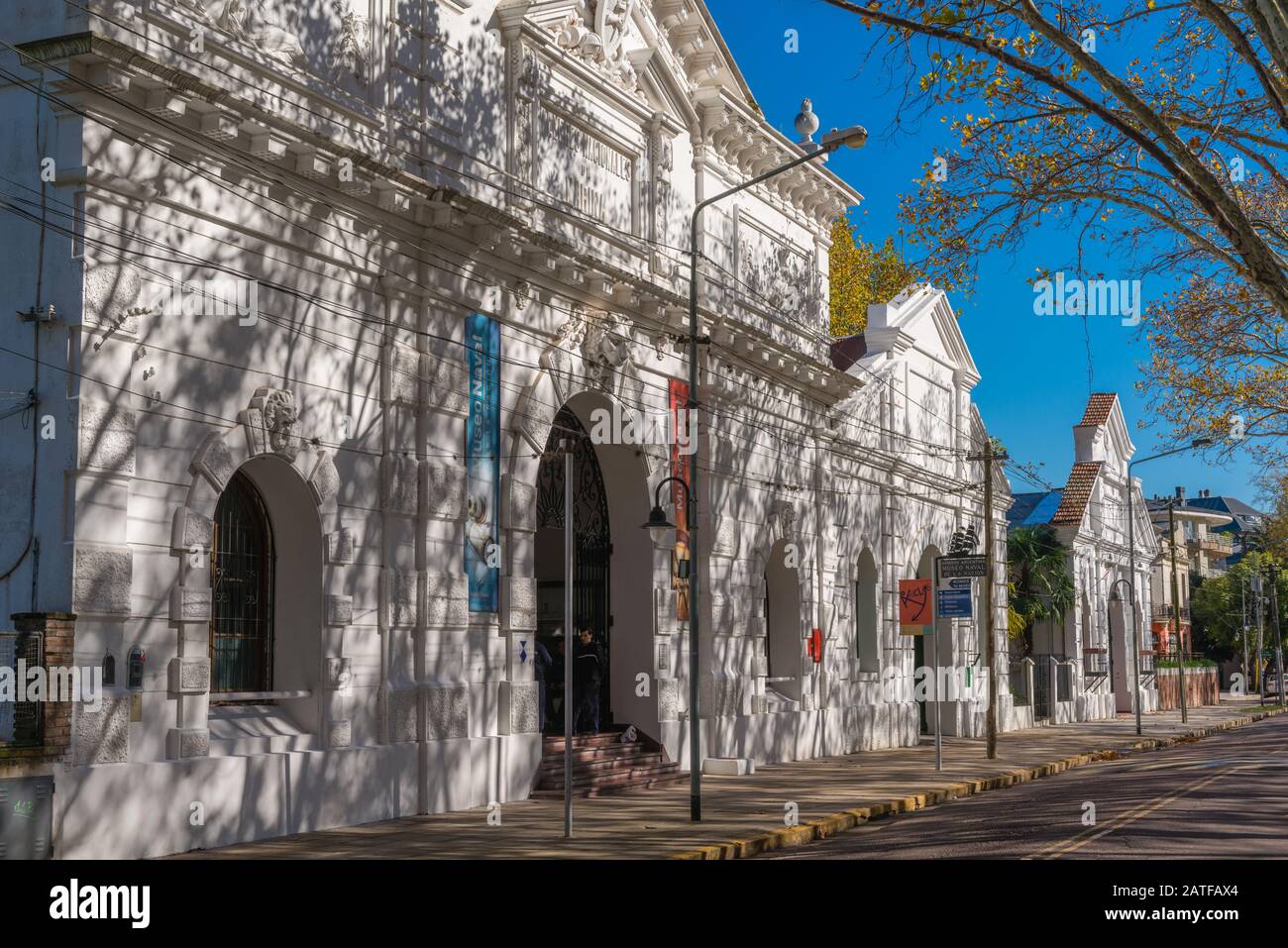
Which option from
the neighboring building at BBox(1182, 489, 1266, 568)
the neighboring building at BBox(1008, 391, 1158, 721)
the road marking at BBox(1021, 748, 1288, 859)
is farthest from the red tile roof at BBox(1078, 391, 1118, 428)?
the neighboring building at BBox(1182, 489, 1266, 568)

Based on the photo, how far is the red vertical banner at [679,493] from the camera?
869 inches

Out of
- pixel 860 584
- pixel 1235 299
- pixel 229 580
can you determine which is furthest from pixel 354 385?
pixel 860 584

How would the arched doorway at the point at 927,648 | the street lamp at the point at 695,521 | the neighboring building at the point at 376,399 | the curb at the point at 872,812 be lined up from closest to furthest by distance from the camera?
the neighboring building at the point at 376,399 → the curb at the point at 872,812 → the street lamp at the point at 695,521 → the arched doorway at the point at 927,648

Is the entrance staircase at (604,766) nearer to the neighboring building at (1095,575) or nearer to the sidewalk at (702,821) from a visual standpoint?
the sidewalk at (702,821)

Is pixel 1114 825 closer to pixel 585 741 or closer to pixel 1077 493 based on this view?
pixel 585 741

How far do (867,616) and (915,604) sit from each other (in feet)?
16.9

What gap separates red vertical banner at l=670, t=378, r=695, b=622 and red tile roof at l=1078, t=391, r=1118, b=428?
30.6 m

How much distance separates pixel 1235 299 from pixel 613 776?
42.7ft

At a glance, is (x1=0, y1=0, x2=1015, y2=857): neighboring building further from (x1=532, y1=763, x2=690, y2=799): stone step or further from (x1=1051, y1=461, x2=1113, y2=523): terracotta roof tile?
(x1=1051, y1=461, x2=1113, y2=523): terracotta roof tile

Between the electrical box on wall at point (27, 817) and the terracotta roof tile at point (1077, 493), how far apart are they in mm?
40340

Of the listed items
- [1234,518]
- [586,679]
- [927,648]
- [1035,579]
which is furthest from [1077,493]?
[1234,518]

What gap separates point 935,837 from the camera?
47.8ft

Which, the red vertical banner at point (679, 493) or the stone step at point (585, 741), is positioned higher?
the red vertical banner at point (679, 493)

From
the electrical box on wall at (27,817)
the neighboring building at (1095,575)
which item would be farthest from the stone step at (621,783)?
the neighboring building at (1095,575)
